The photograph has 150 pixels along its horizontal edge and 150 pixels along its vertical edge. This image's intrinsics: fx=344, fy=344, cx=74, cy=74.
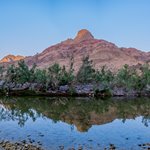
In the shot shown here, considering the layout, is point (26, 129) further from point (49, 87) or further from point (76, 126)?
point (49, 87)

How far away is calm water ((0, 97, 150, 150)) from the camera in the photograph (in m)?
40.6

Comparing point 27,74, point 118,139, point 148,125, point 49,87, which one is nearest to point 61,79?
point 49,87

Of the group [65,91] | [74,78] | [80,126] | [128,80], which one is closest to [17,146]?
[80,126]

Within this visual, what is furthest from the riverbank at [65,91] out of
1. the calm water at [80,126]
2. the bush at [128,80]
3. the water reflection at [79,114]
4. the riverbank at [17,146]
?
the riverbank at [17,146]

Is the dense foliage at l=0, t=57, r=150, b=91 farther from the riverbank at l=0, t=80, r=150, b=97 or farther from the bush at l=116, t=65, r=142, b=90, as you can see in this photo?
the riverbank at l=0, t=80, r=150, b=97

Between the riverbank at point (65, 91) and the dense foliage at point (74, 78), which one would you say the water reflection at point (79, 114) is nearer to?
the riverbank at point (65, 91)

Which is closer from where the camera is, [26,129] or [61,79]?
[26,129]

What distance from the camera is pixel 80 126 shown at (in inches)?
2181

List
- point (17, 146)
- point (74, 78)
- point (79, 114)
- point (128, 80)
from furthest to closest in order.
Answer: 1. point (74, 78)
2. point (128, 80)
3. point (79, 114)
4. point (17, 146)

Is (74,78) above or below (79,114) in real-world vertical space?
above

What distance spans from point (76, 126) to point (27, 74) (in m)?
83.1

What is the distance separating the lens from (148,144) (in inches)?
1531

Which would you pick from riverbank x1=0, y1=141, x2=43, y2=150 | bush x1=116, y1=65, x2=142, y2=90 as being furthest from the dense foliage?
riverbank x1=0, y1=141, x2=43, y2=150

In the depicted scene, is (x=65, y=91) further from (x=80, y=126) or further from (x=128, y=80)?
(x=80, y=126)
